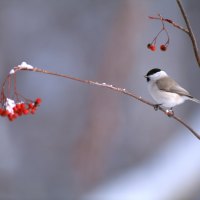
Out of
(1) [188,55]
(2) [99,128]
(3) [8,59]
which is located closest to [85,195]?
(2) [99,128]

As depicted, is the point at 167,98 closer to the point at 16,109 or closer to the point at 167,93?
the point at 167,93

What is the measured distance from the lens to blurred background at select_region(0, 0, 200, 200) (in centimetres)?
495

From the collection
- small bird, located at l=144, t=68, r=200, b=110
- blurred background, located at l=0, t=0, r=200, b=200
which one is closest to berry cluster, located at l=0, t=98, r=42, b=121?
small bird, located at l=144, t=68, r=200, b=110

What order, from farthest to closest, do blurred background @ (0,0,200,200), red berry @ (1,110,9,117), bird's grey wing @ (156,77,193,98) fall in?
blurred background @ (0,0,200,200)
bird's grey wing @ (156,77,193,98)
red berry @ (1,110,9,117)

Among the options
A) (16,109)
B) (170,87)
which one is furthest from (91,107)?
(16,109)

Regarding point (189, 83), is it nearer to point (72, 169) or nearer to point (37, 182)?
point (72, 169)

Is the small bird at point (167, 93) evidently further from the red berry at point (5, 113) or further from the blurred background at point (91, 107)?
the blurred background at point (91, 107)

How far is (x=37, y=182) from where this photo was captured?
5.01 meters

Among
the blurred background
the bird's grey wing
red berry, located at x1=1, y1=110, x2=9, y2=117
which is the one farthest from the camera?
the blurred background

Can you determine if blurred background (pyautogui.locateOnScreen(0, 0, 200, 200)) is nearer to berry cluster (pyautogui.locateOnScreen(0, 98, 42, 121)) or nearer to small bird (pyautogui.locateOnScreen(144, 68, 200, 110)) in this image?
small bird (pyautogui.locateOnScreen(144, 68, 200, 110))

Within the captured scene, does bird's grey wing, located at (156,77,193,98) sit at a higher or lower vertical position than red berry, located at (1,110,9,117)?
higher

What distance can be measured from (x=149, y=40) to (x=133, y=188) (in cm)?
190

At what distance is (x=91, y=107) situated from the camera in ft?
17.4

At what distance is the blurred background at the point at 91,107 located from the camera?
4.95 m
